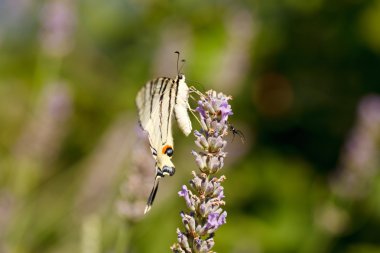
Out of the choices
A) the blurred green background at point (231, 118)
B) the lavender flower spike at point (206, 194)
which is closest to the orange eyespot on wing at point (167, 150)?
the lavender flower spike at point (206, 194)

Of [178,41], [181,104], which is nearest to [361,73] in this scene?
[178,41]

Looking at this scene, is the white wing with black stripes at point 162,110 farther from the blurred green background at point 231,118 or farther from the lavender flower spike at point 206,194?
the blurred green background at point 231,118

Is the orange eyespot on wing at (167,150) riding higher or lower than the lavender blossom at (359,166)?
lower

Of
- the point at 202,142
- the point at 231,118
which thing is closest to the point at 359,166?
the point at 231,118

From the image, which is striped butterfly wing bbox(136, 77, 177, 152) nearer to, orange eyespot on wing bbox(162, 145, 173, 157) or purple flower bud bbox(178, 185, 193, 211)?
orange eyespot on wing bbox(162, 145, 173, 157)

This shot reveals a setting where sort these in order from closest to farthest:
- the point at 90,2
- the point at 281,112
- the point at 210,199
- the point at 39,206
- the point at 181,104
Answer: the point at 210,199
the point at 181,104
the point at 39,206
the point at 281,112
the point at 90,2

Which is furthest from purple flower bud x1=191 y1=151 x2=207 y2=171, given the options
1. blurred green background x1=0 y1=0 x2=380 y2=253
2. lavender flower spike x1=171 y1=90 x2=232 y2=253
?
blurred green background x1=0 y1=0 x2=380 y2=253

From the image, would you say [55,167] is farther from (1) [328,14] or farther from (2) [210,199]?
(2) [210,199]
